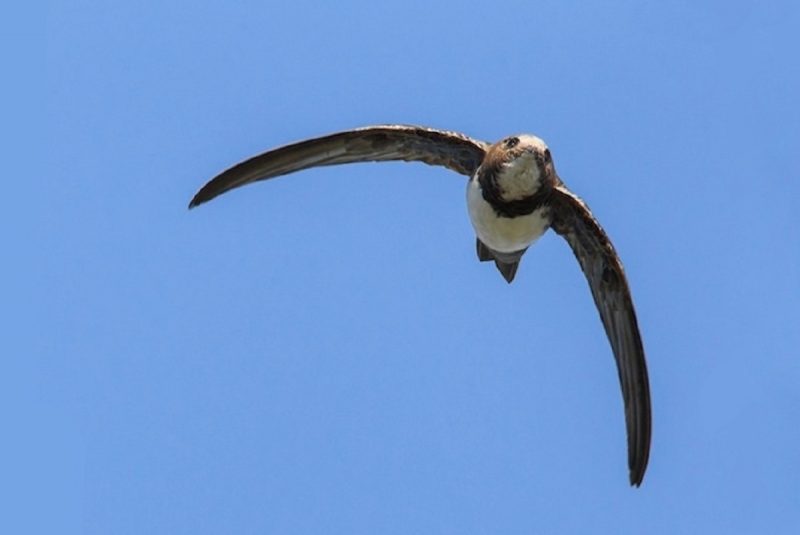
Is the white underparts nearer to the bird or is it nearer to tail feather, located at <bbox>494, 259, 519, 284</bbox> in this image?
the bird

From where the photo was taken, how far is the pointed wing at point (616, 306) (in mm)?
22641

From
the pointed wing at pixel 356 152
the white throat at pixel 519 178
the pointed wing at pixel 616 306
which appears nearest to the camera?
the white throat at pixel 519 178

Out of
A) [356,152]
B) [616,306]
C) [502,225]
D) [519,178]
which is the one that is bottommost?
[616,306]

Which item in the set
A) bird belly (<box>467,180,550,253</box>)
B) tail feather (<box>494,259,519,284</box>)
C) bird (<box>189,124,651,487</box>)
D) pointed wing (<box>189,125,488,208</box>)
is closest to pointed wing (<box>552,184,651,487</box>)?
bird (<box>189,124,651,487</box>)

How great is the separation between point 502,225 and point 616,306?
1.46m

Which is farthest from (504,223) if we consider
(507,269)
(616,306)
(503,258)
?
(616,306)

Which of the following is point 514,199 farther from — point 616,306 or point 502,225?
point 616,306

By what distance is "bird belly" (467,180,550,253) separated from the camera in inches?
894

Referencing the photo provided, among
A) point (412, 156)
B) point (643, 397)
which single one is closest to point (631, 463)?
point (643, 397)

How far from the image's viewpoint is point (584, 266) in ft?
76.7

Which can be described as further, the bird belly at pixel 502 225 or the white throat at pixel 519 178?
the bird belly at pixel 502 225

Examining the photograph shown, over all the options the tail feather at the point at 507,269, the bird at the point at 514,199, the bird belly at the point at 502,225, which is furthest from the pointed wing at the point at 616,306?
the tail feather at the point at 507,269

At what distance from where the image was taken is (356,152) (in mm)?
23500

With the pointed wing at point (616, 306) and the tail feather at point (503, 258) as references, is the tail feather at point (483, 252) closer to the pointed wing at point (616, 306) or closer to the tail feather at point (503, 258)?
the tail feather at point (503, 258)
